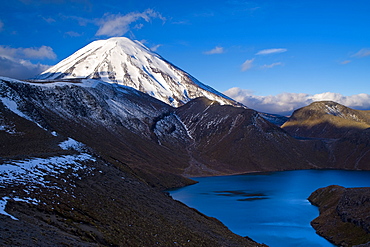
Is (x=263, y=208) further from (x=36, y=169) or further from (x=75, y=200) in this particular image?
(x=75, y=200)

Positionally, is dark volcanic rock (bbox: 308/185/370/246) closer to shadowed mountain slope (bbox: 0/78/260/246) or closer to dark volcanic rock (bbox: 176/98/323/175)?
shadowed mountain slope (bbox: 0/78/260/246)

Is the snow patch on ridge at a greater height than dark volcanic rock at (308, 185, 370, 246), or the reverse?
dark volcanic rock at (308, 185, 370, 246)

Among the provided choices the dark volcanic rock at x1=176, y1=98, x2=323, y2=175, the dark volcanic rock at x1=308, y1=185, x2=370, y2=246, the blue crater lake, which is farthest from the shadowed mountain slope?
the dark volcanic rock at x1=176, y1=98, x2=323, y2=175

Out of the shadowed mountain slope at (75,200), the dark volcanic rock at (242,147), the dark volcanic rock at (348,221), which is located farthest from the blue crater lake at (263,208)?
the dark volcanic rock at (242,147)

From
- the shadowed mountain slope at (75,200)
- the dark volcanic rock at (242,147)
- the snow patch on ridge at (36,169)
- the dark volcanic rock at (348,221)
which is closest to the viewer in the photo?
the shadowed mountain slope at (75,200)

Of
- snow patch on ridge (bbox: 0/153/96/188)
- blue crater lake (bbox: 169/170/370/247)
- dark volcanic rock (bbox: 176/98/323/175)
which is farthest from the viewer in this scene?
dark volcanic rock (bbox: 176/98/323/175)

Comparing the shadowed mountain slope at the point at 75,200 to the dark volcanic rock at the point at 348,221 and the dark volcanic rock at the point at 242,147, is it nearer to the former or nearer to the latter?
the dark volcanic rock at the point at 348,221

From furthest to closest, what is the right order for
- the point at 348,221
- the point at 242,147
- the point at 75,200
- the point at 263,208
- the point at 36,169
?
the point at 242,147
the point at 263,208
the point at 348,221
the point at 36,169
the point at 75,200

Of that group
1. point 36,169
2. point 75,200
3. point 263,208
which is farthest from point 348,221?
point 36,169
